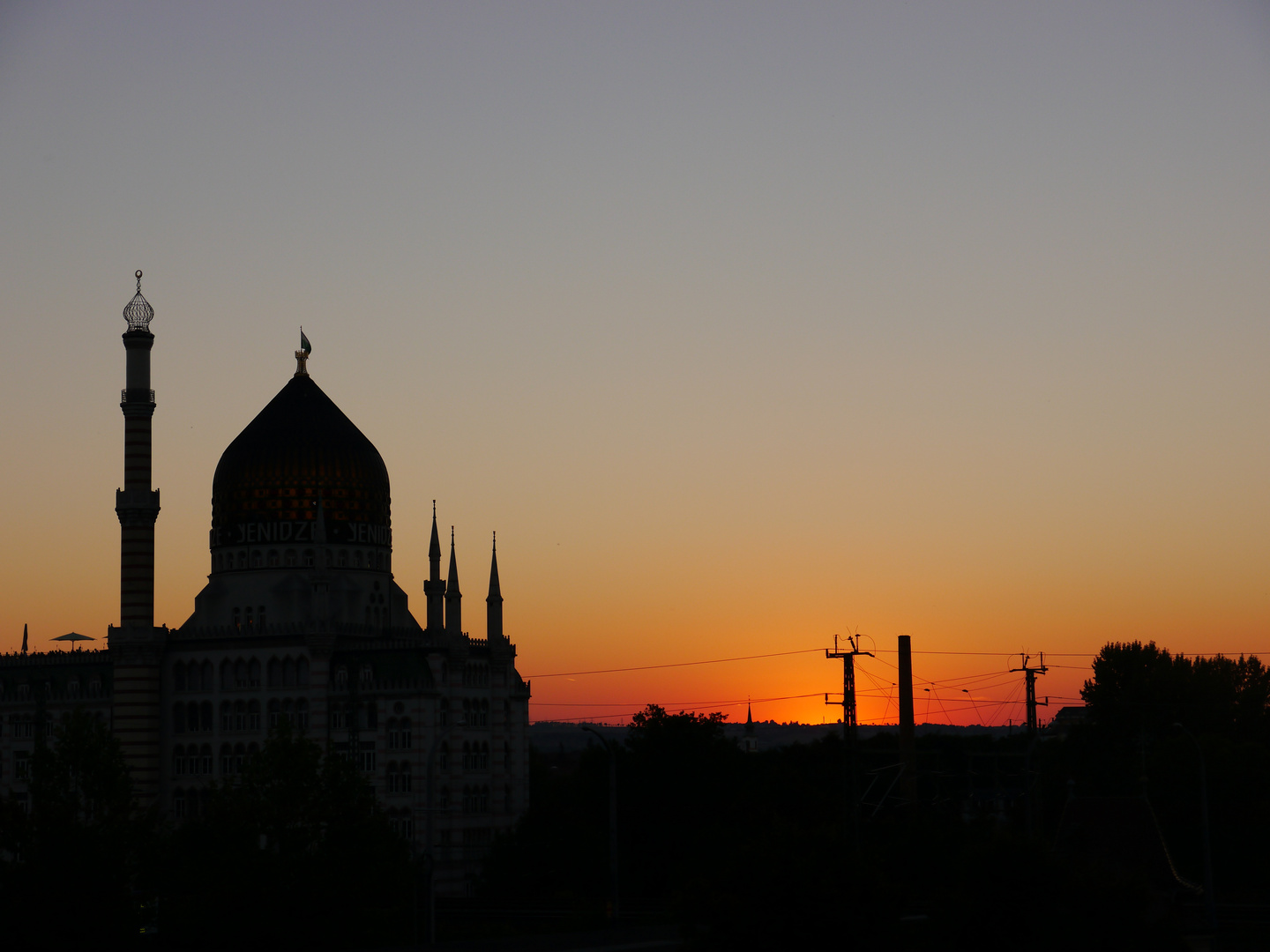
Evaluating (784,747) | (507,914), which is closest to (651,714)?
(507,914)

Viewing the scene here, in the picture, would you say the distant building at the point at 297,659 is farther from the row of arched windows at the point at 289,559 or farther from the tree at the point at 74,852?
the tree at the point at 74,852

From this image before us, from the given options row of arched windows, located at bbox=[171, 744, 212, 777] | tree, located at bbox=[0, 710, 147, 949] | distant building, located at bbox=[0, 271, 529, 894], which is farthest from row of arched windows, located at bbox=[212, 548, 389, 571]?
tree, located at bbox=[0, 710, 147, 949]

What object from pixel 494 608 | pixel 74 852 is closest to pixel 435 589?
pixel 494 608

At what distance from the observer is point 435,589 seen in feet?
357

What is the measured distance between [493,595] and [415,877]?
3670 cm

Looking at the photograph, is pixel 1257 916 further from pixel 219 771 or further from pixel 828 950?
pixel 219 771

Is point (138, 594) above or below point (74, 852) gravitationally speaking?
above

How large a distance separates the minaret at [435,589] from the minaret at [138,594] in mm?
15776

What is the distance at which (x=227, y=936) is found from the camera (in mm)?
62781

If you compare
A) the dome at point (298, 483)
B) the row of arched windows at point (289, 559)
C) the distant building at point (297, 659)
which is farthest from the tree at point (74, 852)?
the dome at point (298, 483)

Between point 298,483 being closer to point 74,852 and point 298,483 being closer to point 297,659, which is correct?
point 297,659

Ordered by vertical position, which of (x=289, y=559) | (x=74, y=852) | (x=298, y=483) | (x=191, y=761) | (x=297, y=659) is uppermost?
(x=298, y=483)

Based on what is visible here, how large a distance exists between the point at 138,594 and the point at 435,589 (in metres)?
17.3

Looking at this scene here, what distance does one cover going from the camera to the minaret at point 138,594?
357ft
